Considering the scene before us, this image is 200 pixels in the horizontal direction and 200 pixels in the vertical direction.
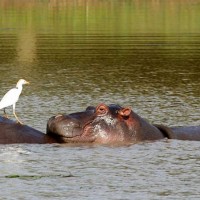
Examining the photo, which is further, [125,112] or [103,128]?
[103,128]

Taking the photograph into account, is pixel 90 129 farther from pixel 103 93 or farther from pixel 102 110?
pixel 103 93

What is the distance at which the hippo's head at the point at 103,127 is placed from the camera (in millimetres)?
14609

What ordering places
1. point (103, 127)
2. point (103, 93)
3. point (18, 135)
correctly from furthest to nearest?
point (103, 93) < point (103, 127) < point (18, 135)

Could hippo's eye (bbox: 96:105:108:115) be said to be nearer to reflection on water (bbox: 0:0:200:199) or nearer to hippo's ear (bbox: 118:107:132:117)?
hippo's ear (bbox: 118:107:132:117)

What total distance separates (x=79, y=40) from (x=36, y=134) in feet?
97.3

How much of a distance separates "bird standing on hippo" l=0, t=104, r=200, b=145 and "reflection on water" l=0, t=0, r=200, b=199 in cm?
16

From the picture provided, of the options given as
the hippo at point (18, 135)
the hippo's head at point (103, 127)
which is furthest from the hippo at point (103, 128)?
the hippo at point (18, 135)

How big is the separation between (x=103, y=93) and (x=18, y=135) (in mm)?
9052

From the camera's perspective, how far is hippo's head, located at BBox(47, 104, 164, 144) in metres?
14.6

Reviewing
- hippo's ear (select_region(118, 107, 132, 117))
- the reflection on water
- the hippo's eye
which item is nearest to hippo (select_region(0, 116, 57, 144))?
the reflection on water

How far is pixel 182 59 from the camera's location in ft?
114

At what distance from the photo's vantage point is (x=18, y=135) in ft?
48.1

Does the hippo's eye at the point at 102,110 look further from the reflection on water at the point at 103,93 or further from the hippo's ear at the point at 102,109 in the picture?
the reflection on water at the point at 103,93

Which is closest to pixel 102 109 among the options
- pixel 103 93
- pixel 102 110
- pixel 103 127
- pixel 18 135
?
pixel 102 110
